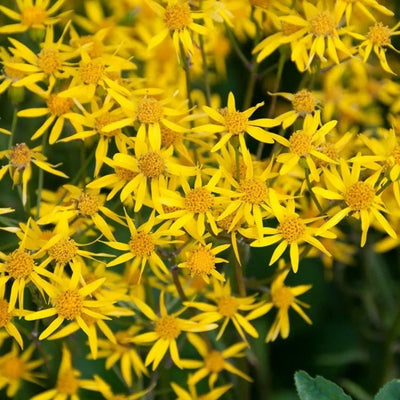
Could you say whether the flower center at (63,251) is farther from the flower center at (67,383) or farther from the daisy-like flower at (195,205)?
the flower center at (67,383)

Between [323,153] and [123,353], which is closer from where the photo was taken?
[323,153]

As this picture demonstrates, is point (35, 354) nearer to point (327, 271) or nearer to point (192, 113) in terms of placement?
point (192, 113)

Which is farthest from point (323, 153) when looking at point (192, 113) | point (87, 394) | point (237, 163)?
point (87, 394)

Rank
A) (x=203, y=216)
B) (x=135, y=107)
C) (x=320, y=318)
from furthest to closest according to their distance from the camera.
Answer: (x=320, y=318)
(x=135, y=107)
(x=203, y=216)

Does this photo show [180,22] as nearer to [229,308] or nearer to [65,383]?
[229,308]

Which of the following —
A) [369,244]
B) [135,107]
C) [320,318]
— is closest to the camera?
[135,107]

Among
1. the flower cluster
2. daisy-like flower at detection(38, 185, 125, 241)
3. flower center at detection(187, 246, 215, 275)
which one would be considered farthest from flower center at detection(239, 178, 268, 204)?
daisy-like flower at detection(38, 185, 125, 241)

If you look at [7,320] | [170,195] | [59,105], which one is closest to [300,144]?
[170,195]
